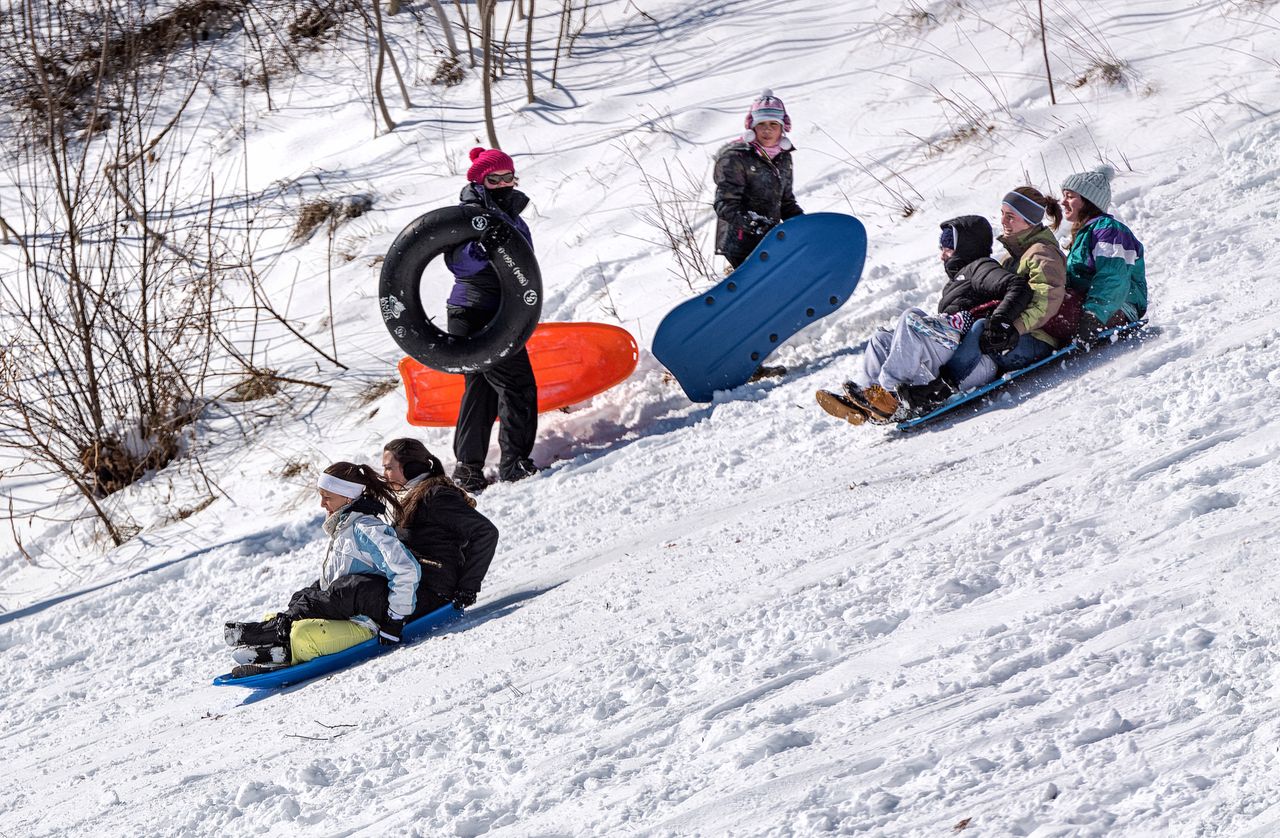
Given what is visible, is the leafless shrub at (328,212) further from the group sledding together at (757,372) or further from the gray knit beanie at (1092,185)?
the gray knit beanie at (1092,185)

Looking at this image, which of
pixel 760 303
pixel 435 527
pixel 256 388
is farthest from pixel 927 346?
pixel 256 388

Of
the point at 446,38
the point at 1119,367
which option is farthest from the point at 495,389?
the point at 446,38

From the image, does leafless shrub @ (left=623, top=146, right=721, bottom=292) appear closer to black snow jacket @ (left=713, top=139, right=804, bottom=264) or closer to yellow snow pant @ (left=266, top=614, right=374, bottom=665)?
black snow jacket @ (left=713, top=139, right=804, bottom=264)

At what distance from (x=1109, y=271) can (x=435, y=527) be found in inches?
117

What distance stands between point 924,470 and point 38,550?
538 centimetres

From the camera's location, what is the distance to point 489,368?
616cm

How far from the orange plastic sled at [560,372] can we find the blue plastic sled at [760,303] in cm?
29

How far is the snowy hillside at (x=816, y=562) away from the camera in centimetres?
296

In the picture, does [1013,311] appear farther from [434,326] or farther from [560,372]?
[434,326]

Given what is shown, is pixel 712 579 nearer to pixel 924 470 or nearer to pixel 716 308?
pixel 924 470

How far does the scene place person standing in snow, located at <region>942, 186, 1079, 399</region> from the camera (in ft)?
17.5

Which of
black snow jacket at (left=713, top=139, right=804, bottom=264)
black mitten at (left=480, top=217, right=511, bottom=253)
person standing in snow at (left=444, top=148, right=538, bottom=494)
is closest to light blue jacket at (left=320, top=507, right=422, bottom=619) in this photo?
person standing in snow at (left=444, top=148, right=538, bottom=494)

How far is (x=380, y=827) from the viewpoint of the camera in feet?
10.4

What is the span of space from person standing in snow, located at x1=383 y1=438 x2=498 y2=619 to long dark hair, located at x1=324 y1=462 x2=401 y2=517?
0.16 feet
